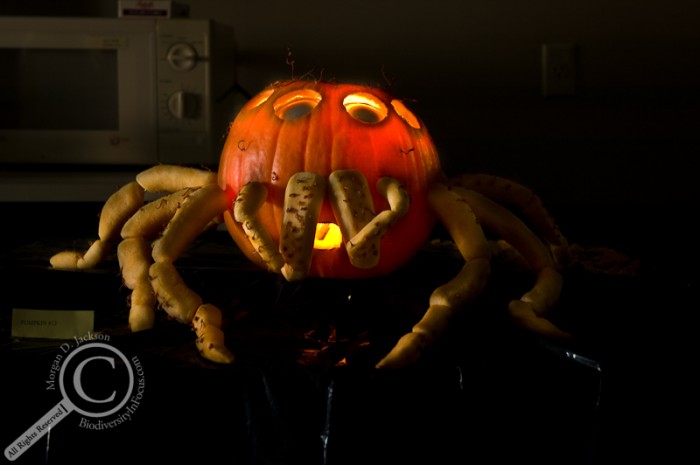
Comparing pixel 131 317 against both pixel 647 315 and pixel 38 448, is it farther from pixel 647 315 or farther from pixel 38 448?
pixel 647 315

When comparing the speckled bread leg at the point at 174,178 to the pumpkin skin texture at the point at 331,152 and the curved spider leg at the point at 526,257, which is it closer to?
the pumpkin skin texture at the point at 331,152

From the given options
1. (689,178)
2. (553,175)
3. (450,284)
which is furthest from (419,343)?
(689,178)

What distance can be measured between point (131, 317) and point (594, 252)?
601 millimetres

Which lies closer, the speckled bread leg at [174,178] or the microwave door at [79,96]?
the speckled bread leg at [174,178]

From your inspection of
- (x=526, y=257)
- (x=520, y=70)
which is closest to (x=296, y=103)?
(x=526, y=257)

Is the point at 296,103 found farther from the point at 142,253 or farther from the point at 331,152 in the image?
the point at 142,253

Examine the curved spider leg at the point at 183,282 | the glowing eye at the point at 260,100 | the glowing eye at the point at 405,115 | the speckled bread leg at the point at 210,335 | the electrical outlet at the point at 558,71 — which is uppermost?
the electrical outlet at the point at 558,71

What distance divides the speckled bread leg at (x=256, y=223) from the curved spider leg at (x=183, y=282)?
63 millimetres

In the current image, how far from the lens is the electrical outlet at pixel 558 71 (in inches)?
56.8

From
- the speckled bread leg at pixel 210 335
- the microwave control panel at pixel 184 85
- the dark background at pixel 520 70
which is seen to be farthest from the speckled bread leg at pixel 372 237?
the dark background at pixel 520 70

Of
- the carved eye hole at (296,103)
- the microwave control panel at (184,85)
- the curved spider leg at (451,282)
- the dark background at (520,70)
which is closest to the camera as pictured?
the curved spider leg at (451,282)

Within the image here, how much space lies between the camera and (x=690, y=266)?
35.9 inches

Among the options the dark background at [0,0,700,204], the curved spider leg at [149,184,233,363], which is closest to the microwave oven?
the dark background at [0,0,700,204]

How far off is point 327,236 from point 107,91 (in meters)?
0.67
